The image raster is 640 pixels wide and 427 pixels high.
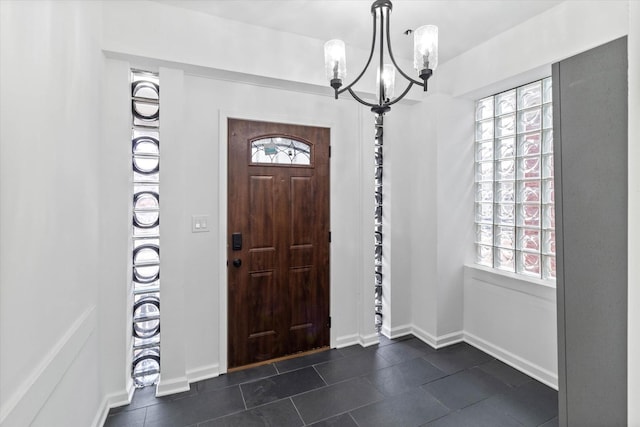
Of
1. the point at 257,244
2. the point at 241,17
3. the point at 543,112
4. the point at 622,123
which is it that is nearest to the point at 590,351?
the point at 622,123

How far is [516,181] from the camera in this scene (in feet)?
8.43

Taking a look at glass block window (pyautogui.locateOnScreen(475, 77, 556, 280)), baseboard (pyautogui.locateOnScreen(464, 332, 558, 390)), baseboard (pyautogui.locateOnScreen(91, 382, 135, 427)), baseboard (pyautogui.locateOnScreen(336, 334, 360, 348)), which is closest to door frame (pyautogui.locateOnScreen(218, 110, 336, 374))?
baseboard (pyautogui.locateOnScreen(91, 382, 135, 427))

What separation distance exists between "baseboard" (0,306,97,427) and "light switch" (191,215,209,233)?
0.85 meters

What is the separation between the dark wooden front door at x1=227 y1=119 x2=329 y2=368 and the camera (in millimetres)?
2453

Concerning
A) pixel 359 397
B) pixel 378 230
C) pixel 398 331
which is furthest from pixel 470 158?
pixel 359 397

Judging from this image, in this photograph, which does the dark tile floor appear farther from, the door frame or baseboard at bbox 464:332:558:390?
the door frame

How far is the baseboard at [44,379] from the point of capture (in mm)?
975

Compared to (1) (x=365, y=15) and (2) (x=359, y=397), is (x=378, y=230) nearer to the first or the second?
(2) (x=359, y=397)

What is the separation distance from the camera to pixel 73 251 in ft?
5.00

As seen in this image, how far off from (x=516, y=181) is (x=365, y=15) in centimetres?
183

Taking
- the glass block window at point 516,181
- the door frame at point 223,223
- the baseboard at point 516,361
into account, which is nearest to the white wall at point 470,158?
the baseboard at point 516,361

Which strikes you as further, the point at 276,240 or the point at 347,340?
the point at 347,340

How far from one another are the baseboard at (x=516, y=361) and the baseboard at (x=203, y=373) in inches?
92.3

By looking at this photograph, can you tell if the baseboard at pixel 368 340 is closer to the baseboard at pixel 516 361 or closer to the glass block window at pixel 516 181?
the baseboard at pixel 516 361
